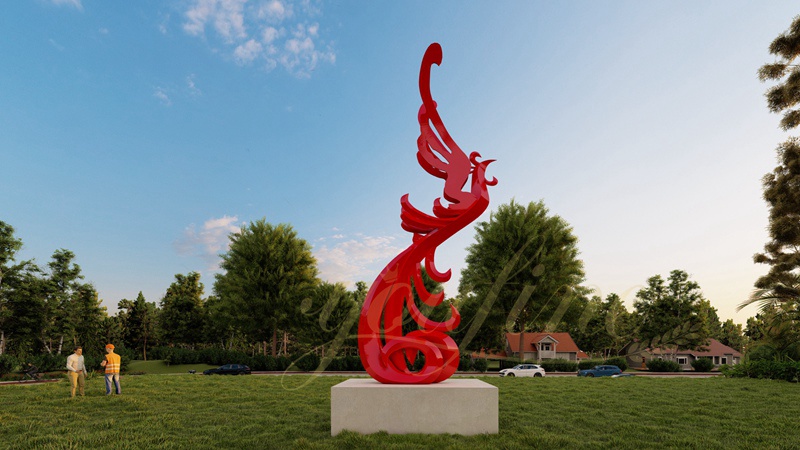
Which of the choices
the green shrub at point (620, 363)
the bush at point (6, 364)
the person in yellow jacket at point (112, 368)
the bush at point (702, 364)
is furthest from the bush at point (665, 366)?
the bush at point (6, 364)

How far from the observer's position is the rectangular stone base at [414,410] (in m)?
7.46

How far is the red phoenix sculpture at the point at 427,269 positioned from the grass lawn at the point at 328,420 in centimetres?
155

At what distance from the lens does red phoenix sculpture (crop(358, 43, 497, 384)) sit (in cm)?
853

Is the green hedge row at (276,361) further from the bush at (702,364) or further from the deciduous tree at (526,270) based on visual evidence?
the bush at (702,364)

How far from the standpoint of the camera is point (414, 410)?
24.7ft

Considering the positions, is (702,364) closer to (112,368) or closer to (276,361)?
(276,361)

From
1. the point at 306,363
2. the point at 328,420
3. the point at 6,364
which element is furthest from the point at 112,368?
the point at 306,363

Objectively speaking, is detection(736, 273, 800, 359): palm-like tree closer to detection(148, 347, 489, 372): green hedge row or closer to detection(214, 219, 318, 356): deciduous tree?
detection(148, 347, 489, 372): green hedge row

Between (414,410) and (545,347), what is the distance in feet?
154

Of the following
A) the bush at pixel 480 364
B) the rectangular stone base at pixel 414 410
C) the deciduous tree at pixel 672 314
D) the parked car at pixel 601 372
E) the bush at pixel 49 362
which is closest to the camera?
the rectangular stone base at pixel 414 410

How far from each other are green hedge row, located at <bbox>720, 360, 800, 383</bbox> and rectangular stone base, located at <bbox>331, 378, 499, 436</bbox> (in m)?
18.2

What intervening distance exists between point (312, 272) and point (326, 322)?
4.51m

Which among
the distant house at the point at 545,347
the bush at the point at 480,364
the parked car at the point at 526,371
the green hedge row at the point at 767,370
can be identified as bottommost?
the distant house at the point at 545,347

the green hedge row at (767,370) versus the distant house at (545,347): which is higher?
the green hedge row at (767,370)
